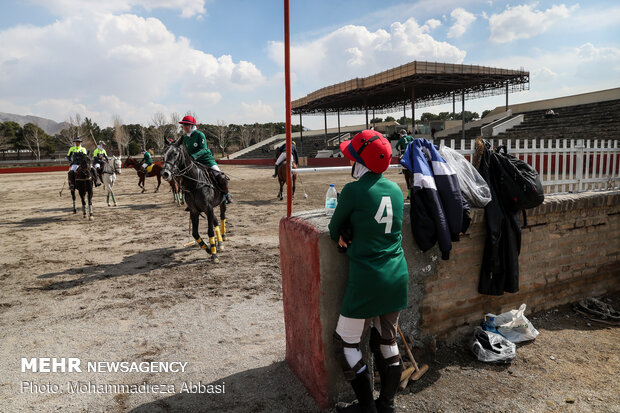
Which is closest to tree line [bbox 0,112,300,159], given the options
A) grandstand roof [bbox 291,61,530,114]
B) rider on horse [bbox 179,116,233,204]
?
grandstand roof [bbox 291,61,530,114]

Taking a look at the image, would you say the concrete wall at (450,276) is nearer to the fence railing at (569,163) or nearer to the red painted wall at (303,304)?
the red painted wall at (303,304)

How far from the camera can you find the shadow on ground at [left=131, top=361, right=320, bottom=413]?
2979 millimetres

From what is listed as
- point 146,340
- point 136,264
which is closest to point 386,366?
point 146,340

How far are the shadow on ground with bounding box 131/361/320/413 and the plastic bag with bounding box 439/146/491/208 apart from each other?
2425 mm

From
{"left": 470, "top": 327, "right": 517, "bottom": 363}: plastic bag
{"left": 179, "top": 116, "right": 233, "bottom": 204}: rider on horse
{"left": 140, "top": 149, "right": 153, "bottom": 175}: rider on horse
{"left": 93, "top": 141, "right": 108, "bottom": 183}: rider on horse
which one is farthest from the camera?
{"left": 93, "top": 141, "right": 108, "bottom": 183}: rider on horse

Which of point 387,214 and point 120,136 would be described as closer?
point 387,214

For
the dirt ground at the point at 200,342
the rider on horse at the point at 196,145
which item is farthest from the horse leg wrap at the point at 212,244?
the rider on horse at the point at 196,145

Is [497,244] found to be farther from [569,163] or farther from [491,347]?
[569,163]

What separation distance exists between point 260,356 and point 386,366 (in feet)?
5.10

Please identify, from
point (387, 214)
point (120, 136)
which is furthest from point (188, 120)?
point (120, 136)

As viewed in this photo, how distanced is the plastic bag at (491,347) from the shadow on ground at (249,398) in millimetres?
1771

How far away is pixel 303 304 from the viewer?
3.09 metres

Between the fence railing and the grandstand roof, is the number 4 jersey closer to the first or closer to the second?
the fence railing

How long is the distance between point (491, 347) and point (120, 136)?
68.8m
